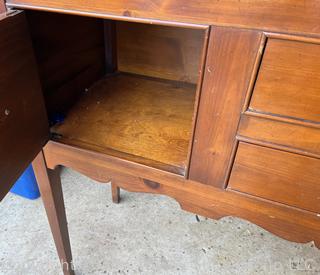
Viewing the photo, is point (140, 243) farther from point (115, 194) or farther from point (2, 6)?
point (2, 6)

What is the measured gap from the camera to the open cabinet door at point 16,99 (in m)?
0.48

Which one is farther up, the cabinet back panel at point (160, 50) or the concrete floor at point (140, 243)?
the cabinet back panel at point (160, 50)

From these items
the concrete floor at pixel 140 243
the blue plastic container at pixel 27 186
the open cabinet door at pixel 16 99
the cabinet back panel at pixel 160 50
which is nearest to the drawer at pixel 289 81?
the open cabinet door at pixel 16 99

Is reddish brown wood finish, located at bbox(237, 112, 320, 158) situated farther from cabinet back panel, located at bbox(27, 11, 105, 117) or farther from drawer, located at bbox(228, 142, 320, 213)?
cabinet back panel, located at bbox(27, 11, 105, 117)

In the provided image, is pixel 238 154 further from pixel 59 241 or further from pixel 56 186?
pixel 59 241

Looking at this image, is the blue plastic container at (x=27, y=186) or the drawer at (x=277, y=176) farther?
the blue plastic container at (x=27, y=186)

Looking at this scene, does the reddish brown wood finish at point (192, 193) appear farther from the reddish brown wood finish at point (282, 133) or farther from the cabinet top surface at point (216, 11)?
the cabinet top surface at point (216, 11)

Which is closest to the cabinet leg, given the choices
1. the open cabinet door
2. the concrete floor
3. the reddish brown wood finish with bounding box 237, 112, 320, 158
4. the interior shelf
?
the concrete floor

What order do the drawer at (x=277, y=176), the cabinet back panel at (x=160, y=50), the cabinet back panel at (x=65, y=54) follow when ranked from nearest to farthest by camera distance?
the drawer at (x=277, y=176)
the cabinet back panel at (x=65, y=54)
the cabinet back panel at (x=160, y=50)

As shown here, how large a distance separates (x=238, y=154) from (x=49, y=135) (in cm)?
41

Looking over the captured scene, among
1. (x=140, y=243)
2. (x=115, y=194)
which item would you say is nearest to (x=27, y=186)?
(x=115, y=194)

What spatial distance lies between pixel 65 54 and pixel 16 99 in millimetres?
284

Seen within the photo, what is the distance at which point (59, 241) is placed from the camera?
914 millimetres

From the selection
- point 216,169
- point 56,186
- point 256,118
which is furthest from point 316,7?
point 56,186
